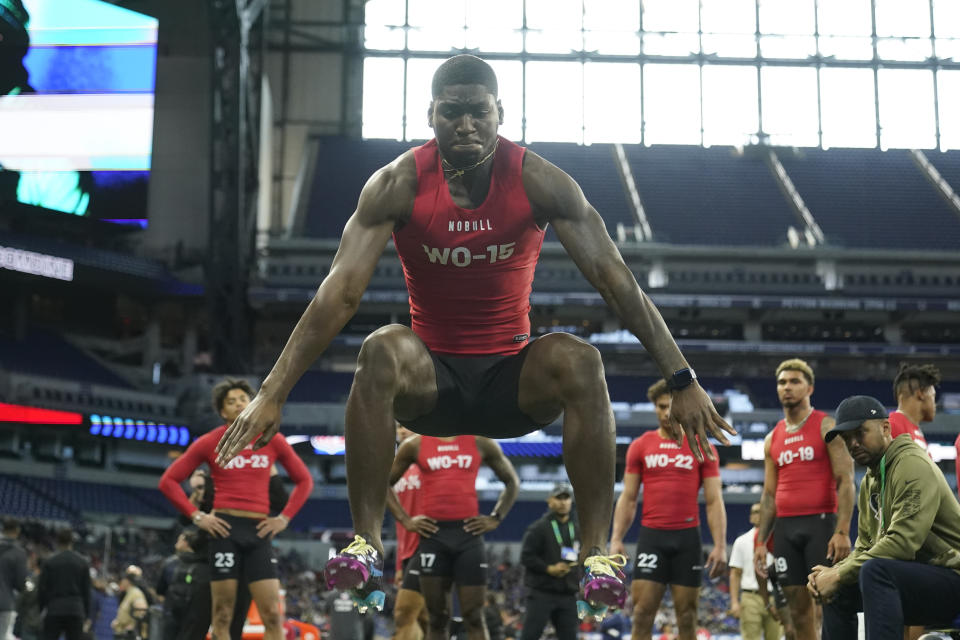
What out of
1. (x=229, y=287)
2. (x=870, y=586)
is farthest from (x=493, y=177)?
(x=229, y=287)

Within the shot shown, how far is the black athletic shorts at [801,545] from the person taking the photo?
744 centimetres

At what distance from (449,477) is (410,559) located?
777 millimetres

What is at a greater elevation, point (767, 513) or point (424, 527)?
point (767, 513)

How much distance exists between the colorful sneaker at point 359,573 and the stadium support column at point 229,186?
24.4m

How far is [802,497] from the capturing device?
7570 millimetres

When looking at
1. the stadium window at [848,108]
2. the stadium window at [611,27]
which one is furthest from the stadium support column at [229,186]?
the stadium window at [848,108]

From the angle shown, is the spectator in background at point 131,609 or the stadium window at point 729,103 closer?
the spectator in background at point 131,609

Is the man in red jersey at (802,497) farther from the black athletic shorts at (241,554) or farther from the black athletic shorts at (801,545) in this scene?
the black athletic shorts at (241,554)

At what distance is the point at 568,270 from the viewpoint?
33.9 m

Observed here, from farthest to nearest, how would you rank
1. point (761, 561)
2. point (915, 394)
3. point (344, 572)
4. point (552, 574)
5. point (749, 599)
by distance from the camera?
point (749, 599), point (552, 574), point (761, 561), point (915, 394), point (344, 572)

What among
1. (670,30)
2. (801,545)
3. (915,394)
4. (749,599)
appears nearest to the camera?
(915,394)

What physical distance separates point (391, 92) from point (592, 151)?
7.27 meters

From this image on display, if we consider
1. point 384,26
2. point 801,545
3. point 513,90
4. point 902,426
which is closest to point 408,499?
point 801,545

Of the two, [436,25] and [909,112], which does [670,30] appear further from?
[909,112]
